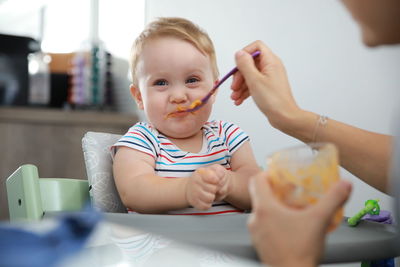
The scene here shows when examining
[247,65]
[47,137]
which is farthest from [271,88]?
[47,137]

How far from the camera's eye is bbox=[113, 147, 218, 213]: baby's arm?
0.83 metres

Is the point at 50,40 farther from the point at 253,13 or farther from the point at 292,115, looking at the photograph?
the point at 292,115

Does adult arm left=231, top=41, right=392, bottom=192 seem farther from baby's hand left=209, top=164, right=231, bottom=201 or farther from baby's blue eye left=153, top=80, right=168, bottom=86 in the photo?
baby's blue eye left=153, top=80, right=168, bottom=86

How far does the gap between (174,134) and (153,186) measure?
0.67 feet

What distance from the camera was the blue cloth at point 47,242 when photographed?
0.25 m

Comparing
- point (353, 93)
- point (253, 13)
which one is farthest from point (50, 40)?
point (353, 93)

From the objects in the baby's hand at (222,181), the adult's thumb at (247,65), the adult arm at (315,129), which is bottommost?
the baby's hand at (222,181)

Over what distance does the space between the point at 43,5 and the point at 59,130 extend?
102cm

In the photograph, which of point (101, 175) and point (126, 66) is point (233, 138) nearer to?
point (101, 175)

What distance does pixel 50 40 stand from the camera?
3.21 metres

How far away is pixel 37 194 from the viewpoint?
920mm

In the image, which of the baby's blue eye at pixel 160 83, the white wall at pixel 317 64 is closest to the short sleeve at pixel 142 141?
the baby's blue eye at pixel 160 83

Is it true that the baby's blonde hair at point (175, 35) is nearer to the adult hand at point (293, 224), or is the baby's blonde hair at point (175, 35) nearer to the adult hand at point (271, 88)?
the adult hand at point (271, 88)

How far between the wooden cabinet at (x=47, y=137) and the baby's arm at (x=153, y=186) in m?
1.74
